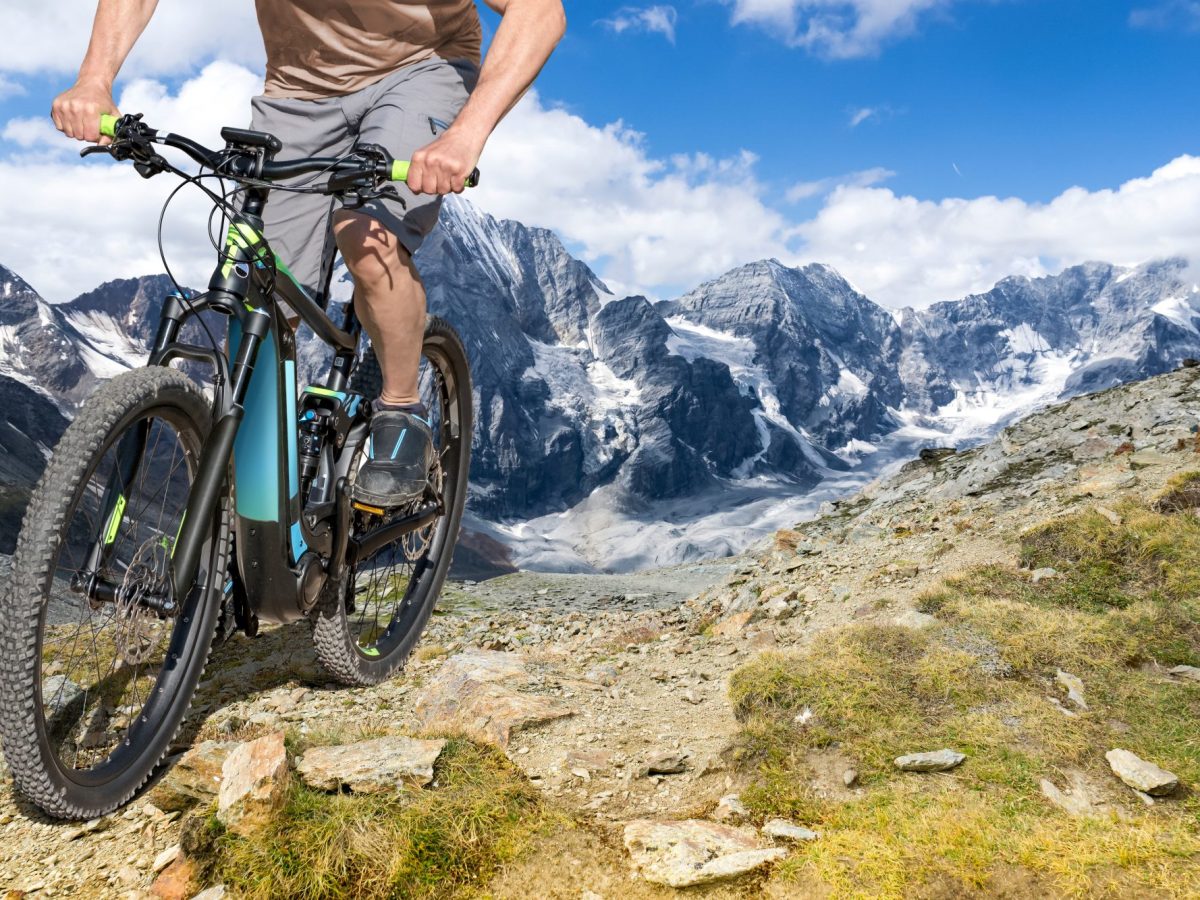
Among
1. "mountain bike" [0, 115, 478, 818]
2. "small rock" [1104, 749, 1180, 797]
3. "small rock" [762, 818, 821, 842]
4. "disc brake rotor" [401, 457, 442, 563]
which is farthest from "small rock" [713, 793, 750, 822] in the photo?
"disc brake rotor" [401, 457, 442, 563]

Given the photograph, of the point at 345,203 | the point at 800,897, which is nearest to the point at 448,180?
the point at 345,203

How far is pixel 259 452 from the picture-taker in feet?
12.5

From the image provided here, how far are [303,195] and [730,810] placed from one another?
3.96m

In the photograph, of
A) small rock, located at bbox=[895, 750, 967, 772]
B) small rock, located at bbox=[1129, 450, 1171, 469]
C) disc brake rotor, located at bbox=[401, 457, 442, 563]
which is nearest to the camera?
small rock, located at bbox=[895, 750, 967, 772]

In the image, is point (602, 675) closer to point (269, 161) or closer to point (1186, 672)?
point (1186, 672)

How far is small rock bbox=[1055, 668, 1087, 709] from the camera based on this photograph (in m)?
4.49

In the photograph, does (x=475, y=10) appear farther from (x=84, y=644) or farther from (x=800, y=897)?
(x=800, y=897)

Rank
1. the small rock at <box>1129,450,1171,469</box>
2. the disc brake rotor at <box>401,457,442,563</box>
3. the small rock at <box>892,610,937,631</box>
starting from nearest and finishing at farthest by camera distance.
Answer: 1. the small rock at <box>892,610,937,631</box>
2. the disc brake rotor at <box>401,457,442,563</box>
3. the small rock at <box>1129,450,1171,469</box>

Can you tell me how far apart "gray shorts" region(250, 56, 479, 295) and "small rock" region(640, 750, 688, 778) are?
3025 mm

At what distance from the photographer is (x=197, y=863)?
120 inches

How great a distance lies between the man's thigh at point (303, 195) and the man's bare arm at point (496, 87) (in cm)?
127

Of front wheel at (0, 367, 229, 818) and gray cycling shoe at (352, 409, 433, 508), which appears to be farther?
gray cycling shoe at (352, 409, 433, 508)

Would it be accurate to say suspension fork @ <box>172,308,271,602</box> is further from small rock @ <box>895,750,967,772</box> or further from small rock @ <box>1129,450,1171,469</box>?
small rock @ <box>1129,450,1171,469</box>

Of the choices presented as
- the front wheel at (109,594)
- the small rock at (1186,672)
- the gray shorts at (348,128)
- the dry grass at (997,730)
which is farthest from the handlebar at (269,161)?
the small rock at (1186,672)
